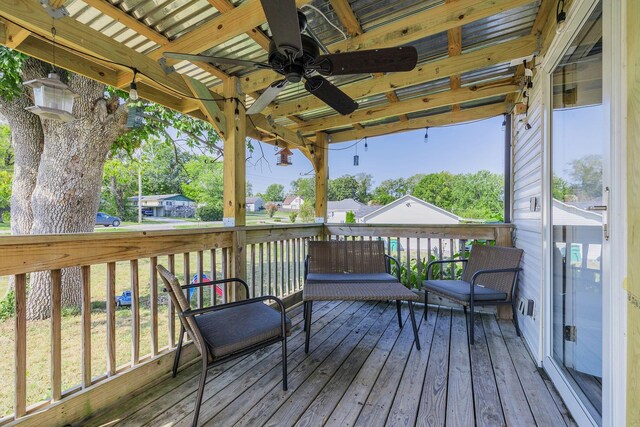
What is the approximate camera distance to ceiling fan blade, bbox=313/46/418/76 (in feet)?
5.24

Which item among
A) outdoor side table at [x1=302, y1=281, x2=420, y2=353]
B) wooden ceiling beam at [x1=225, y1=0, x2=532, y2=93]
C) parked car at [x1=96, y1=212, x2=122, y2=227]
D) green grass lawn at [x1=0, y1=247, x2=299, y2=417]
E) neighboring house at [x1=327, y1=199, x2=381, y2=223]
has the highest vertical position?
wooden ceiling beam at [x1=225, y1=0, x2=532, y2=93]

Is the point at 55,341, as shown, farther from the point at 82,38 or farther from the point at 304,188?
the point at 304,188

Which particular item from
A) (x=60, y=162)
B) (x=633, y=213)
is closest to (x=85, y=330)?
(x=633, y=213)

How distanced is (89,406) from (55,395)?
0.63ft

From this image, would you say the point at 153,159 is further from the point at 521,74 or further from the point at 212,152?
the point at 521,74

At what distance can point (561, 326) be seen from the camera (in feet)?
5.95

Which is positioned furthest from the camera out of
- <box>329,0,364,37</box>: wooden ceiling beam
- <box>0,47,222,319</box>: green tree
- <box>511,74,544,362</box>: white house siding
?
<box>0,47,222,319</box>: green tree

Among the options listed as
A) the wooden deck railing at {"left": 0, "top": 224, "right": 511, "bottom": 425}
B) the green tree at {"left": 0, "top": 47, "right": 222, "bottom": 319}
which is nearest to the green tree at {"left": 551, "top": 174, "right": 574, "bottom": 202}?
the wooden deck railing at {"left": 0, "top": 224, "right": 511, "bottom": 425}

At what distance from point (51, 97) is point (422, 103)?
3.28 meters

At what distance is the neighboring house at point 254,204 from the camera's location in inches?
122

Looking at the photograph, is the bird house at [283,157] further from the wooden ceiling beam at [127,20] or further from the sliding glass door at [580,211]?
the sliding glass door at [580,211]

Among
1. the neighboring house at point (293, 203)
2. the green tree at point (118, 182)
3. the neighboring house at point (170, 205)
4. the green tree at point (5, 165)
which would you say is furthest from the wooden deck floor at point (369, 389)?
the green tree at point (5, 165)

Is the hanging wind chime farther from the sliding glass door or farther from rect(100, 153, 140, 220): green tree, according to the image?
the sliding glass door

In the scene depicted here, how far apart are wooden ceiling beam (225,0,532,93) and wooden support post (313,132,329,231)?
6.87ft
